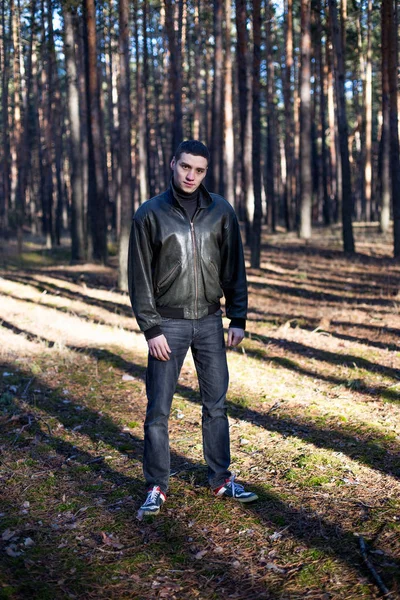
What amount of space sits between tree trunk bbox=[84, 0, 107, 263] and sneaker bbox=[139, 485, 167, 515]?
56.3 feet

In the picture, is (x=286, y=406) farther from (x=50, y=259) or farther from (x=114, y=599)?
(x=50, y=259)

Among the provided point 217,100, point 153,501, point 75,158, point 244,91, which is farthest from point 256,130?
point 153,501

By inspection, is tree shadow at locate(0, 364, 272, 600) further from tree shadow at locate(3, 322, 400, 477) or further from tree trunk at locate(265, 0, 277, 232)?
tree trunk at locate(265, 0, 277, 232)

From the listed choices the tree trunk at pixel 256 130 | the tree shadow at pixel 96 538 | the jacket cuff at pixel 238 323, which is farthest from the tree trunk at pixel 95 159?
the jacket cuff at pixel 238 323

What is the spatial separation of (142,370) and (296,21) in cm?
4330

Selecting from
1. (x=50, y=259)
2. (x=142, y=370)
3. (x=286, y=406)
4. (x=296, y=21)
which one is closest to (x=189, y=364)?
(x=142, y=370)

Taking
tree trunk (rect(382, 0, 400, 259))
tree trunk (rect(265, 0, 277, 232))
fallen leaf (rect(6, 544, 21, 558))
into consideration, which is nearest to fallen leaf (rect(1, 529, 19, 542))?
fallen leaf (rect(6, 544, 21, 558))

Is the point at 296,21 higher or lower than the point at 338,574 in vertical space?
higher

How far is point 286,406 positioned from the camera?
24.7 ft

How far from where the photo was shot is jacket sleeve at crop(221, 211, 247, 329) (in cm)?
482

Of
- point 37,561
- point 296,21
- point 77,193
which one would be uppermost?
point 296,21

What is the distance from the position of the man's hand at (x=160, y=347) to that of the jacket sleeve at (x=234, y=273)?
2.00 ft

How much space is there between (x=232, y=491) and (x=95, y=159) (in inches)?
711

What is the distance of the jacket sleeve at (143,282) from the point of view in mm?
4566
